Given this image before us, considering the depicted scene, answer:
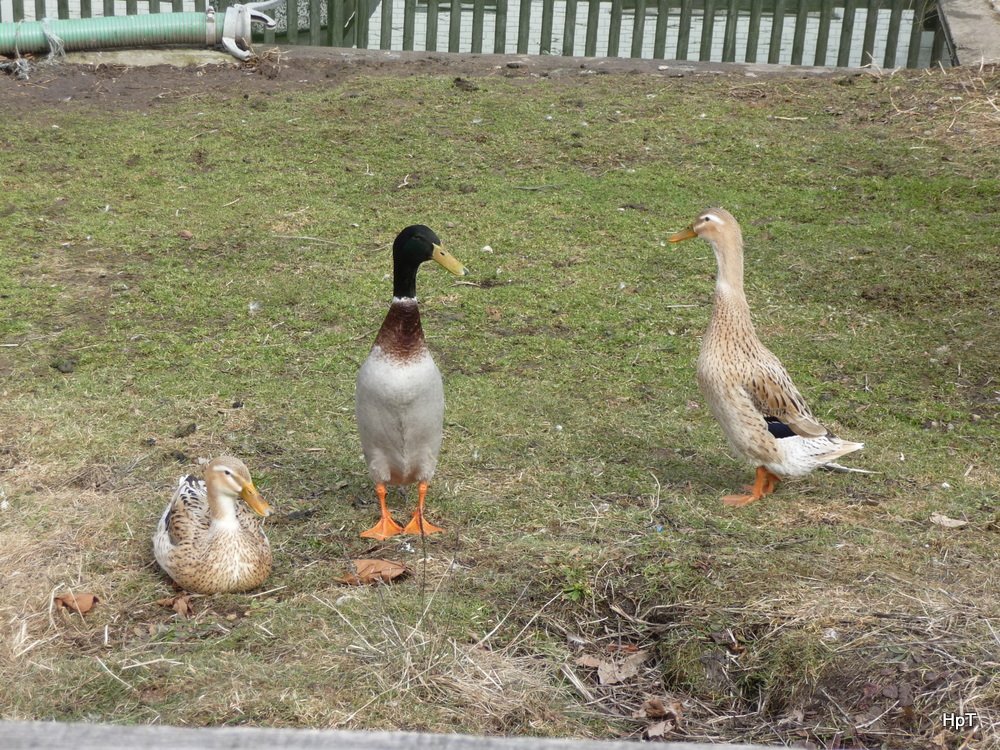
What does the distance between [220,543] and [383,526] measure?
78 centimetres

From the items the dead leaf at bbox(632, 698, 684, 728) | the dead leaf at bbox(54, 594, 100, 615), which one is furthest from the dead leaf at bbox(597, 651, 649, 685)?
the dead leaf at bbox(54, 594, 100, 615)

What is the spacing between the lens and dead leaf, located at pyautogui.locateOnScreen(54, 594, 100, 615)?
407 centimetres

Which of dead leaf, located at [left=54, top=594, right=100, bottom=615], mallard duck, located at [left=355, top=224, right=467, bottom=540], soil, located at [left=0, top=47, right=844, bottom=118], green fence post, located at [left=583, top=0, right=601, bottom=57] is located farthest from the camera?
green fence post, located at [left=583, top=0, right=601, bottom=57]

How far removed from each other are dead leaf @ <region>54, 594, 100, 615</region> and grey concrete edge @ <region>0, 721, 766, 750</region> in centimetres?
279

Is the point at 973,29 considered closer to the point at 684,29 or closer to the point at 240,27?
the point at 684,29

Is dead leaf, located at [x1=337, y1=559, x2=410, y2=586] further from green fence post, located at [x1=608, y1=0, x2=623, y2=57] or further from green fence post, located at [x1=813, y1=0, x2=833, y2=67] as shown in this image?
green fence post, located at [x1=813, y1=0, x2=833, y2=67]

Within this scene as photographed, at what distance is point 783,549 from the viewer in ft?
14.6

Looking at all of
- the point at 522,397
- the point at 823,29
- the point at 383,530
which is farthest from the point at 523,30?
the point at 383,530

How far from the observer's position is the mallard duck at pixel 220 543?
412 cm

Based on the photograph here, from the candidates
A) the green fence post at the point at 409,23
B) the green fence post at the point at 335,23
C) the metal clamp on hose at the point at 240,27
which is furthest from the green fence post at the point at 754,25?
the metal clamp on hose at the point at 240,27

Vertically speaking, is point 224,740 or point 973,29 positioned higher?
point 973,29

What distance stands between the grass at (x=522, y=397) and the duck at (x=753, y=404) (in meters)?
0.21

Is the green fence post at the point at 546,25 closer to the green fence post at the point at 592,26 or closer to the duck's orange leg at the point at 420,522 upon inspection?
the green fence post at the point at 592,26

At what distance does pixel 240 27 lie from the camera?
33.6 ft
